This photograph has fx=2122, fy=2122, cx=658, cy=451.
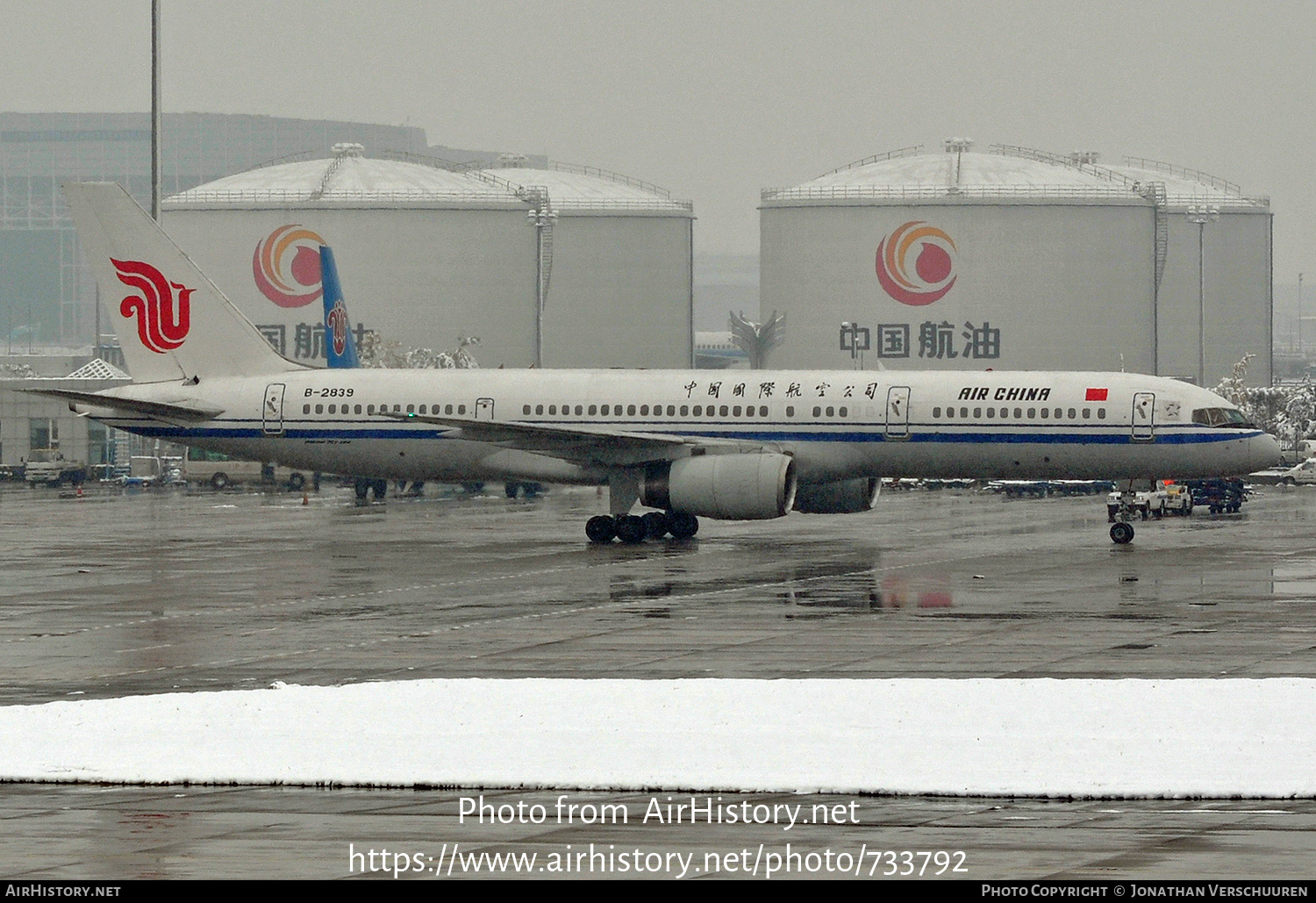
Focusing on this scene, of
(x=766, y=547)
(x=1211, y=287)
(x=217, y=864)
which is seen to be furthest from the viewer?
(x=1211, y=287)

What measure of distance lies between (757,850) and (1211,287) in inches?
5035

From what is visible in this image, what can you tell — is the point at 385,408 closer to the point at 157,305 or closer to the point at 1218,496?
the point at 157,305

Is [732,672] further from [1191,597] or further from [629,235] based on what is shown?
[629,235]

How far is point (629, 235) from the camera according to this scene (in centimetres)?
13888

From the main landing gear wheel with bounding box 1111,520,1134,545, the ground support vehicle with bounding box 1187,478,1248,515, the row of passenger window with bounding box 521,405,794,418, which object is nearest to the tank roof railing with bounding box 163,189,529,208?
the ground support vehicle with bounding box 1187,478,1248,515

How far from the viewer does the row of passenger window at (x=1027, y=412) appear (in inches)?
1881

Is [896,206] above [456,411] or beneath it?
above

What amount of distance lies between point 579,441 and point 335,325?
30.8 meters

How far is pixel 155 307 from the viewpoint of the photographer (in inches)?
2105

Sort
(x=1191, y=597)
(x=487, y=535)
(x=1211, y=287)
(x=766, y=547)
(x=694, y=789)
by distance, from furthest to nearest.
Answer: (x=1211, y=287), (x=487, y=535), (x=766, y=547), (x=1191, y=597), (x=694, y=789)

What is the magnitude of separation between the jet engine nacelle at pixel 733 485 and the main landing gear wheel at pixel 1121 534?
26.7ft

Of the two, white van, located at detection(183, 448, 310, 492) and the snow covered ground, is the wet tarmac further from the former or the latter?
white van, located at detection(183, 448, 310, 492)

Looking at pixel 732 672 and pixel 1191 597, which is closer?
pixel 732 672

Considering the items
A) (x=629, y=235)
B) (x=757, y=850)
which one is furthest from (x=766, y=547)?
(x=629, y=235)
